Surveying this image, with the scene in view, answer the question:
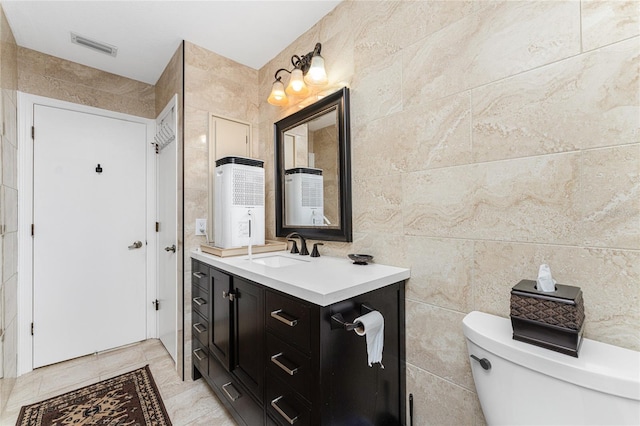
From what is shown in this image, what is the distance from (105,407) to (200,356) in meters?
0.60

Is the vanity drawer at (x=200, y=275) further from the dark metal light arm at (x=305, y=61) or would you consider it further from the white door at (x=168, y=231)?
the dark metal light arm at (x=305, y=61)

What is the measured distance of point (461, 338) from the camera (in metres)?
1.14

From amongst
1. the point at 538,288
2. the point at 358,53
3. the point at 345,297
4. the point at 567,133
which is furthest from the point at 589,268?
the point at 358,53

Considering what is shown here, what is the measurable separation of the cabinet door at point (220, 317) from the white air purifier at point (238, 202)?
306 mm

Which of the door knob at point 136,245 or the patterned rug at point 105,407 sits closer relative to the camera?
the patterned rug at point 105,407

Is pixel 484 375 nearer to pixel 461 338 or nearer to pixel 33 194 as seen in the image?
pixel 461 338

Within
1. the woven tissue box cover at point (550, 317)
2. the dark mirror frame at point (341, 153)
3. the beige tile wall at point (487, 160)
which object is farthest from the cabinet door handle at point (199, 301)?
the woven tissue box cover at point (550, 317)

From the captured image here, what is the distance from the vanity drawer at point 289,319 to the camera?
1.03 metres

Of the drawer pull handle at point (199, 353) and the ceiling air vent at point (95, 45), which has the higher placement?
the ceiling air vent at point (95, 45)

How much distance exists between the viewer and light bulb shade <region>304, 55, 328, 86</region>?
5.49 feet

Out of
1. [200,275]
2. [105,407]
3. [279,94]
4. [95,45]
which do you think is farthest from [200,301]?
[95,45]

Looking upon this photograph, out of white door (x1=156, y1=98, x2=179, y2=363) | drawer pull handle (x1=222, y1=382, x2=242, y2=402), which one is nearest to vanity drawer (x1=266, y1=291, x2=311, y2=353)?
drawer pull handle (x1=222, y1=382, x2=242, y2=402)

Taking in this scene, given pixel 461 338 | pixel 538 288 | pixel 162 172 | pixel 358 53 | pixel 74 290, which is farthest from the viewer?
pixel 162 172

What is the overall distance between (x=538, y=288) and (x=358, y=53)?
Result: 4.75ft
